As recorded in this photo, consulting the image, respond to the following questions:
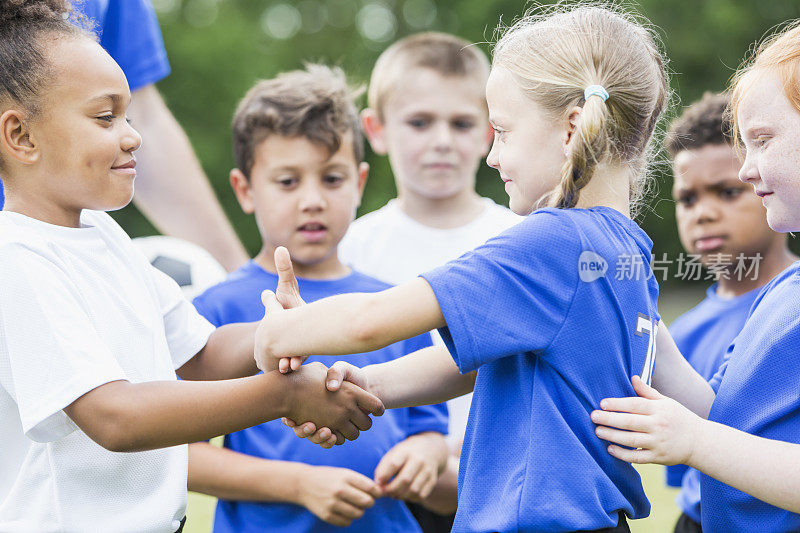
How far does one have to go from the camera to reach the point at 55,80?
2355mm

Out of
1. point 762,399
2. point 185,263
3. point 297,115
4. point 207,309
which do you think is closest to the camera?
point 762,399

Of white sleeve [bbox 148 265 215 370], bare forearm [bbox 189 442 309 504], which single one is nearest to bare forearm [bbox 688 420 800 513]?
bare forearm [bbox 189 442 309 504]

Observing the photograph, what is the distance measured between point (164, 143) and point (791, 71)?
2529 mm

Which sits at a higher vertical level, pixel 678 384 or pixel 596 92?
pixel 596 92

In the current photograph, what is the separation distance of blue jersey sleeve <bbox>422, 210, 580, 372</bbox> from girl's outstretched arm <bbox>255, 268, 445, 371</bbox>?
0.05 m

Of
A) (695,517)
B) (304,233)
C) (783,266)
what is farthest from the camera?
(783,266)

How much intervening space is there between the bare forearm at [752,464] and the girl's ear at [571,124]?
80 cm

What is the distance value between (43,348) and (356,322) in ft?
2.41

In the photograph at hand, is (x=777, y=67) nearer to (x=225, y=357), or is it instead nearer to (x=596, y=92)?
(x=596, y=92)

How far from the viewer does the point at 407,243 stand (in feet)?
13.8

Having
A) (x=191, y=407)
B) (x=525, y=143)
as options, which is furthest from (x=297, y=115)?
(x=191, y=407)

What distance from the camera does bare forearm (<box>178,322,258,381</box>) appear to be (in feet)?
9.12

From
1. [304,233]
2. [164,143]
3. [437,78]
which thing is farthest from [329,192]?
[437,78]

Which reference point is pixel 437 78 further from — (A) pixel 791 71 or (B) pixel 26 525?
(B) pixel 26 525
